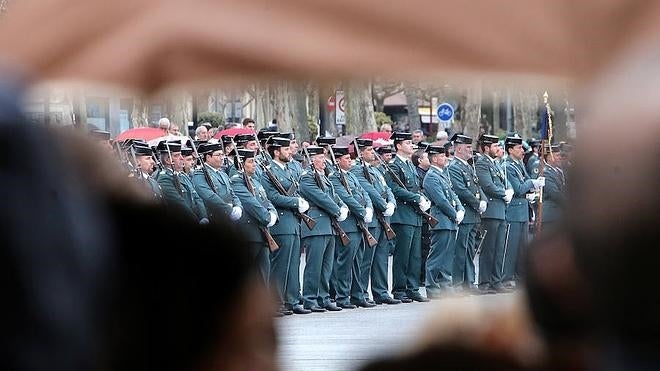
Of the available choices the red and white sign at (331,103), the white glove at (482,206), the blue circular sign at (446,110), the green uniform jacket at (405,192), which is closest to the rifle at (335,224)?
the green uniform jacket at (405,192)

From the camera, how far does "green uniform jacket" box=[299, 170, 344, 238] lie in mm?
10367

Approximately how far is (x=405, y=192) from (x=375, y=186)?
14.2 inches

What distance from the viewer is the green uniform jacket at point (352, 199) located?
1062 centimetres

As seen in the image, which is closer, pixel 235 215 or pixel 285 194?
pixel 235 215

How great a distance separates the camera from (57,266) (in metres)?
1.20

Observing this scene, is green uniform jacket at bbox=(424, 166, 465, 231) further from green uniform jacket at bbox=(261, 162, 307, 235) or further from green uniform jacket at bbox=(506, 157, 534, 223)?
green uniform jacket at bbox=(261, 162, 307, 235)

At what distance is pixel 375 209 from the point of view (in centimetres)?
1104

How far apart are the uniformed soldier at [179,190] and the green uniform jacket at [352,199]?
2.73m

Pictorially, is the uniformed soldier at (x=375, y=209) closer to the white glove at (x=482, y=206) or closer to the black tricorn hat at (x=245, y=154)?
the white glove at (x=482, y=206)

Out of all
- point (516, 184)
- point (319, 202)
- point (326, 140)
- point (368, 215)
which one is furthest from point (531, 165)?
point (326, 140)

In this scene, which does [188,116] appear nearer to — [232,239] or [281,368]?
[232,239]

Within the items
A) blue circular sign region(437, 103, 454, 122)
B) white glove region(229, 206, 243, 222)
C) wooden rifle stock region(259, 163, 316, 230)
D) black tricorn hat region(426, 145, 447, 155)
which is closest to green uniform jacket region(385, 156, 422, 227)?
black tricorn hat region(426, 145, 447, 155)

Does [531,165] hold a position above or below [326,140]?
below

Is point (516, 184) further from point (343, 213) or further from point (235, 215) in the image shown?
point (235, 215)
